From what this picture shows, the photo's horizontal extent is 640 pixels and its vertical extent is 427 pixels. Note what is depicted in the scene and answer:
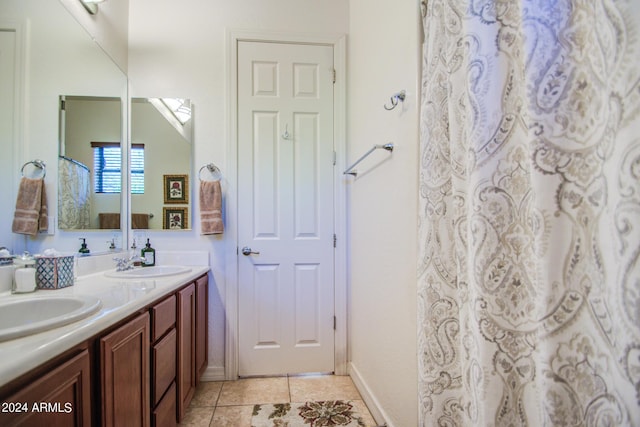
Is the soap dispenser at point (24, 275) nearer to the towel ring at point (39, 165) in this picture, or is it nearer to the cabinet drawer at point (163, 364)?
the towel ring at point (39, 165)

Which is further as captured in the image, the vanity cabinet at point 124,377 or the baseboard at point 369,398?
the baseboard at point 369,398

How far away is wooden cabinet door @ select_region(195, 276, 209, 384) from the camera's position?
160 cm

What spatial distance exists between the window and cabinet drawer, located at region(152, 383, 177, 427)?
117 centimetres

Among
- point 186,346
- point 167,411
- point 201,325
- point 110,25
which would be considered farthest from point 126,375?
point 110,25

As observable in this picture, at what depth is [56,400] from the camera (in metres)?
0.59

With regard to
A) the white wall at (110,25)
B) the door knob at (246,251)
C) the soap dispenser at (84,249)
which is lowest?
the door knob at (246,251)

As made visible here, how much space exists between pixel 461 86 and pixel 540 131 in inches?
9.0

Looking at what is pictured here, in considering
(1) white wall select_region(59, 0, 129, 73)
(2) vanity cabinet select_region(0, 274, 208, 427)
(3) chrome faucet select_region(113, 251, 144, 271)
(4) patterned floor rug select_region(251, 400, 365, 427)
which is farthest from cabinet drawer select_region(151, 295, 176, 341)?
(1) white wall select_region(59, 0, 129, 73)

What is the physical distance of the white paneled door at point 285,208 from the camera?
74.7 inches

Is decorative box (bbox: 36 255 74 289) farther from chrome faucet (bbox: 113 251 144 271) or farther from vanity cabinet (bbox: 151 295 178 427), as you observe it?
chrome faucet (bbox: 113 251 144 271)

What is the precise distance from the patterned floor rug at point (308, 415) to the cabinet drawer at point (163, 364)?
0.55 m

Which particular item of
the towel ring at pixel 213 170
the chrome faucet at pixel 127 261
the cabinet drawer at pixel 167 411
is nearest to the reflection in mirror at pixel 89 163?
the chrome faucet at pixel 127 261

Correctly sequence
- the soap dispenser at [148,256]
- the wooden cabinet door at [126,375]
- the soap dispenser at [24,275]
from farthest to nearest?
1. the soap dispenser at [148,256]
2. the soap dispenser at [24,275]
3. the wooden cabinet door at [126,375]

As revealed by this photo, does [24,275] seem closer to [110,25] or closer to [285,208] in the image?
[285,208]
